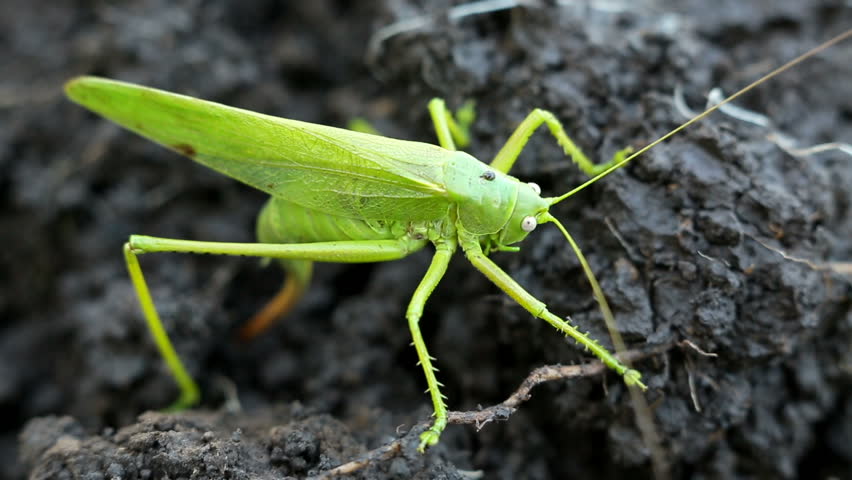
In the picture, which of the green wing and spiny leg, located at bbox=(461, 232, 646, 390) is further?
the green wing

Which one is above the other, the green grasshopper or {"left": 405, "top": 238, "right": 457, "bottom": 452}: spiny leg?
the green grasshopper

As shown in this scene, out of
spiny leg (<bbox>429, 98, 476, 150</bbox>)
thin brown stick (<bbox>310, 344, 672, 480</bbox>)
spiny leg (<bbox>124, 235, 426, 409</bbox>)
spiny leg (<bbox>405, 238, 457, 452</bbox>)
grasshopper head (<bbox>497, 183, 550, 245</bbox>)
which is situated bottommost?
thin brown stick (<bbox>310, 344, 672, 480</bbox>)

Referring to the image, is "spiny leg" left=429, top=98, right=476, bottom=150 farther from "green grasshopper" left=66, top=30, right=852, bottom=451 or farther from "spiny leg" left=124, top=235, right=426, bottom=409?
"spiny leg" left=124, top=235, right=426, bottom=409

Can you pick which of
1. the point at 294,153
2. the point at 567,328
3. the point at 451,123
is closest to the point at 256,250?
the point at 294,153

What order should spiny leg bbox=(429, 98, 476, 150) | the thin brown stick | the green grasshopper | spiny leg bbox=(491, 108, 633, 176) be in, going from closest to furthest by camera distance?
the thin brown stick
the green grasshopper
spiny leg bbox=(491, 108, 633, 176)
spiny leg bbox=(429, 98, 476, 150)

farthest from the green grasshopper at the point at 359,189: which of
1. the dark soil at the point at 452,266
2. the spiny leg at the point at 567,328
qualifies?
the dark soil at the point at 452,266

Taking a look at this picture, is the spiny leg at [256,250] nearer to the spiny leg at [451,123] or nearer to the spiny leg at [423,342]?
the spiny leg at [423,342]

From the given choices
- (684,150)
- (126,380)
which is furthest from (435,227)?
(126,380)

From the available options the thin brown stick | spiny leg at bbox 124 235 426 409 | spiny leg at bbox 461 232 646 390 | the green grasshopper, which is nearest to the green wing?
the green grasshopper
